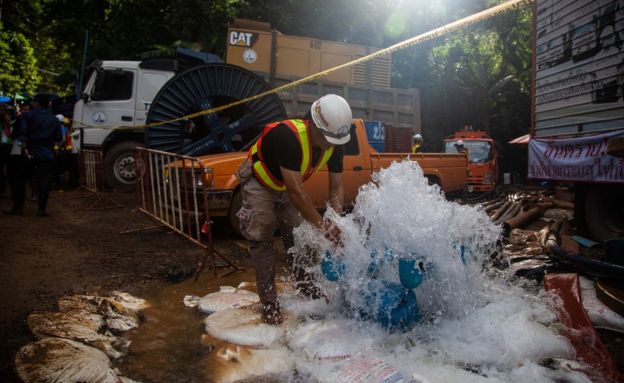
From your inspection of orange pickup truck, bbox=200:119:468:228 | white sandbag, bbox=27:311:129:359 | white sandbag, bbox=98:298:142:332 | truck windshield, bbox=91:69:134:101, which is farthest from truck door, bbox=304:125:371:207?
truck windshield, bbox=91:69:134:101

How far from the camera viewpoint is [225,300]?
3.77m

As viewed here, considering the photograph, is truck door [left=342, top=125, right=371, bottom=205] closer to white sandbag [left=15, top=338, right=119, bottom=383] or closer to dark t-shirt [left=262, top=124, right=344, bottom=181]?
dark t-shirt [left=262, top=124, right=344, bottom=181]

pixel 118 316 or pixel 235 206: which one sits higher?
pixel 235 206

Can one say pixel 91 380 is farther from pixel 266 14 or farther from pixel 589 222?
pixel 266 14

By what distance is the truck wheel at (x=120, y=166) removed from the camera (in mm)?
9883

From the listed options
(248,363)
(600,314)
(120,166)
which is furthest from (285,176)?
(120,166)

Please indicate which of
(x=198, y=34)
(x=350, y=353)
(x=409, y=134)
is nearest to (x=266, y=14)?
(x=198, y=34)

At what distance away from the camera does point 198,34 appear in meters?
15.7

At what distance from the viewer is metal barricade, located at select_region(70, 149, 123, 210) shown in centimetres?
864

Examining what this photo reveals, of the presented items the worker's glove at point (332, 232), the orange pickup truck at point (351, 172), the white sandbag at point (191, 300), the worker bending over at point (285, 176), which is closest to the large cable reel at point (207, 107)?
the orange pickup truck at point (351, 172)

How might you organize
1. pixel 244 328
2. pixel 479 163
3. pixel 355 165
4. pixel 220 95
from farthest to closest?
pixel 479 163
pixel 220 95
pixel 355 165
pixel 244 328

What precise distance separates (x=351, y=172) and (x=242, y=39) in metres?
4.15

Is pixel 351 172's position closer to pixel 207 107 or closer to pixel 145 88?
pixel 207 107

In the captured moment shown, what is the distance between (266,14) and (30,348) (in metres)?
15.2
